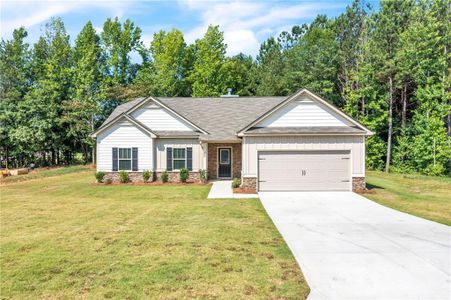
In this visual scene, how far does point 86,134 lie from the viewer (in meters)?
37.1

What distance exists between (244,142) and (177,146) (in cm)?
583

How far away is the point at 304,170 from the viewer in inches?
655

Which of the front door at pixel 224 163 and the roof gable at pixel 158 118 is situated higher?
the roof gable at pixel 158 118

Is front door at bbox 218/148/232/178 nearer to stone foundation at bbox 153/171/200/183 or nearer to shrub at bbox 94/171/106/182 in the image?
stone foundation at bbox 153/171/200/183

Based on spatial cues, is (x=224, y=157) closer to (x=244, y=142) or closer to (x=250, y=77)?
(x=244, y=142)

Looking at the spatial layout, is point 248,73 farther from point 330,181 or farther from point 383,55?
point 330,181

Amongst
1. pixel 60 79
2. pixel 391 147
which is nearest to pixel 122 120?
pixel 60 79

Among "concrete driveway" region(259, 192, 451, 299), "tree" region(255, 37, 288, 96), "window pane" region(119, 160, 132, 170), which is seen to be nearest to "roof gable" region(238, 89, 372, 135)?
"concrete driveway" region(259, 192, 451, 299)

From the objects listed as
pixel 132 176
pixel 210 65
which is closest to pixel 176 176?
pixel 132 176

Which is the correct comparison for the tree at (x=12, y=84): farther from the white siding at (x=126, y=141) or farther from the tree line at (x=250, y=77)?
the white siding at (x=126, y=141)

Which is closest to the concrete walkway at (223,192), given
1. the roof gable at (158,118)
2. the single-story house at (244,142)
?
the single-story house at (244,142)

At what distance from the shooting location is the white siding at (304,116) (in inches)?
669

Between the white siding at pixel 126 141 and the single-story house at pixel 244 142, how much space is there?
61 mm

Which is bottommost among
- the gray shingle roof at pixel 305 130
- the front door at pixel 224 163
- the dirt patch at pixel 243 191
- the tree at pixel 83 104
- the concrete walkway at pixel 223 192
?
the concrete walkway at pixel 223 192
